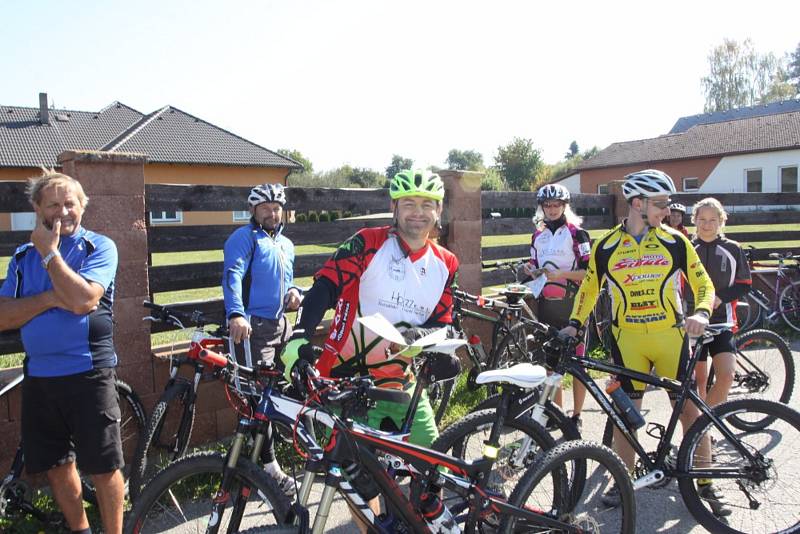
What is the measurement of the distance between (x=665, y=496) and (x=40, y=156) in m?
34.2

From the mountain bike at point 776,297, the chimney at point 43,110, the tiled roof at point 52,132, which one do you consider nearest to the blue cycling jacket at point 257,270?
the mountain bike at point 776,297

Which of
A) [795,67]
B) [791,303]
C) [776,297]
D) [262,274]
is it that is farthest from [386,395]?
[795,67]

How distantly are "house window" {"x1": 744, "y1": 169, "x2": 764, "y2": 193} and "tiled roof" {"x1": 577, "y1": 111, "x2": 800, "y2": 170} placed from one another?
53.2 inches

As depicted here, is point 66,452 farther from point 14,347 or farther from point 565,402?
point 565,402

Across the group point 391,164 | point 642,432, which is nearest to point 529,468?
point 642,432

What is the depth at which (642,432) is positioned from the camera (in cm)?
565

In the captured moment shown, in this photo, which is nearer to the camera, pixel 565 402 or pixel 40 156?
pixel 565 402

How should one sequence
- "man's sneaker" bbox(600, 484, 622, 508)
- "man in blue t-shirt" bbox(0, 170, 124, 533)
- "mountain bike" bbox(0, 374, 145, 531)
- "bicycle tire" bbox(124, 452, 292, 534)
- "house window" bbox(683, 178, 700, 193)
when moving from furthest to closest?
"house window" bbox(683, 178, 700, 193) < "mountain bike" bbox(0, 374, 145, 531) < "man's sneaker" bbox(600, 484, 622, 508) < "man in blue t-shirt" bbox(0, 170, 124, 533) < "bicycle tire" bbox(124, 452, 292, 534)

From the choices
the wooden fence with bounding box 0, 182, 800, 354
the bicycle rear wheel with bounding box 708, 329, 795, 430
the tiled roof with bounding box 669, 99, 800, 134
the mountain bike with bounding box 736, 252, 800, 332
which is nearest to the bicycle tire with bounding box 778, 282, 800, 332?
the mountain bike with bounding box 736, 252, 800, 332

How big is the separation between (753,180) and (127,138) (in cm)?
3502

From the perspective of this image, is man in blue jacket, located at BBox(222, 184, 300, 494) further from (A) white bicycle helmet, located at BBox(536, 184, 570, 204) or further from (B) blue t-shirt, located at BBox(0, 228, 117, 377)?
(A) white bicycle helmet, located at BBox(536, 184, 570, 204)

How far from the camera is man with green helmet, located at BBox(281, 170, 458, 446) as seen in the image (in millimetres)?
3146

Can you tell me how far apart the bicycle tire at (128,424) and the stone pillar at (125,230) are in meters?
0.30

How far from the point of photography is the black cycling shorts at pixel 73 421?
3148 mm
